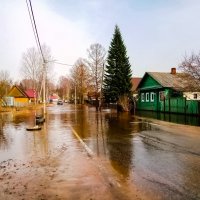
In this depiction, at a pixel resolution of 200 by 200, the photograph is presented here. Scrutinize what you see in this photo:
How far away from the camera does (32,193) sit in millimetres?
5883

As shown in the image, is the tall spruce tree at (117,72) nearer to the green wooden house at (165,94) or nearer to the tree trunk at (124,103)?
the green wooden house at (165,94)

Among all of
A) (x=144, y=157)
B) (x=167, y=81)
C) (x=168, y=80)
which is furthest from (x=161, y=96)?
(x=144, y=157)

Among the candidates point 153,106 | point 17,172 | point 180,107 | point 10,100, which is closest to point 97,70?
point 10,100

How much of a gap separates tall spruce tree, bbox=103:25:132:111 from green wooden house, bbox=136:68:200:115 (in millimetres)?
2694

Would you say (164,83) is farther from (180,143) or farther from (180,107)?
(180,143)

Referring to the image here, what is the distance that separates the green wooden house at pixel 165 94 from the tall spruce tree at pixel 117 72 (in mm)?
2694

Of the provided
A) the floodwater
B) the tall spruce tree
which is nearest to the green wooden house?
the tall spruce tree

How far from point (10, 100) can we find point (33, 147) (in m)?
57.8

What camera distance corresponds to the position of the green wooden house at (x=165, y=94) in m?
34.6

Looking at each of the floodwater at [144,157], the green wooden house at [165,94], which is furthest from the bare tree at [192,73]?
the floodwater at [144,157]

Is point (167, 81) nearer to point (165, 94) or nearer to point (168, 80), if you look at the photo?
point (168, 80)

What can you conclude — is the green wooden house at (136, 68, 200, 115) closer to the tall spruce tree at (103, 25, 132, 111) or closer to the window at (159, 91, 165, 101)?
the window at (159, 91, 165, 101)

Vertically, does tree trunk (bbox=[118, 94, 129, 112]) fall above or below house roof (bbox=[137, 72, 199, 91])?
below

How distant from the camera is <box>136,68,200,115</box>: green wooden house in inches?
1361
